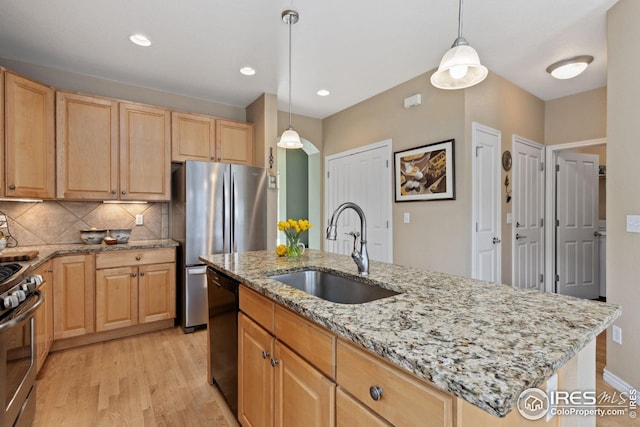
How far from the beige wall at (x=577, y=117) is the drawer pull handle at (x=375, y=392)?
439cm

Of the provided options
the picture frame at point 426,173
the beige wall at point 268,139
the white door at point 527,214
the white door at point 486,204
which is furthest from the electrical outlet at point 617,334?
the beige wall at point 268,139

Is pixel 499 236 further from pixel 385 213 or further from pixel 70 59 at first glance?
pixel 70 59

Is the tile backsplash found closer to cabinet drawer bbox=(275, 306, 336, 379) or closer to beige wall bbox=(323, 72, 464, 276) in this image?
beige wall bbox=(323, 72, 464, 276)

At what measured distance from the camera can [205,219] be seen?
3197 mm

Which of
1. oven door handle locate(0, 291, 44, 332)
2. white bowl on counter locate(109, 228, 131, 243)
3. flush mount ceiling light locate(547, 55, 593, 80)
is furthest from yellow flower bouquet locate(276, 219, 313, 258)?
flush mount ceiling light locate(547, 55, 593, 80)

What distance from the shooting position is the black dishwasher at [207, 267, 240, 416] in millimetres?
1693

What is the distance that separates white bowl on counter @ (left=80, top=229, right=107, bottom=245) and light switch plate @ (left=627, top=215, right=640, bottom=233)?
4.39 meters

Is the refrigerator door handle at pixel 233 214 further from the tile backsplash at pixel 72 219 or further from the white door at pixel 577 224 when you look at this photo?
the white door at pixel 577 224

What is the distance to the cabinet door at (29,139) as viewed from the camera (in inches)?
93.9

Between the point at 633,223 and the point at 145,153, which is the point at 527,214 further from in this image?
the point at 145,153

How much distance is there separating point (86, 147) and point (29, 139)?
0.42 metres

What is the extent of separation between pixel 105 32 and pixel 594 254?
6.25 meters

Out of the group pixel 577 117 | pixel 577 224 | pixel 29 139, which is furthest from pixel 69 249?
pixel 577 224

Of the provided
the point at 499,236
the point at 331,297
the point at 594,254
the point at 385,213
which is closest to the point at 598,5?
the point at 499,236
